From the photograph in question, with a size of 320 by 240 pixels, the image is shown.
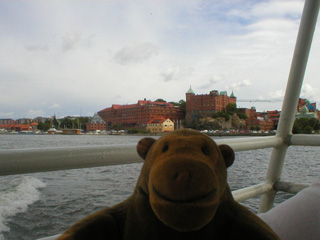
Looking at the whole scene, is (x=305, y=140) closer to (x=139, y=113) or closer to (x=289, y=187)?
(x=289, y=187)

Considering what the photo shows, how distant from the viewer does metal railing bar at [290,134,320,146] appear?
1474 mm

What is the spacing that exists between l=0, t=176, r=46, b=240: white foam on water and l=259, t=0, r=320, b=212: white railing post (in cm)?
237

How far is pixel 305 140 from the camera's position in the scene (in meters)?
1.54

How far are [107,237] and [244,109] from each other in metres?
48.8

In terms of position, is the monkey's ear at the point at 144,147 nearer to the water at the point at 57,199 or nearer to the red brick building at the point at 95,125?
the water at the point at 57,199

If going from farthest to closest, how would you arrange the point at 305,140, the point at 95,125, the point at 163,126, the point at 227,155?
the point at 95,125 → the point at 163,126 → the point at 305,140 → the point at 227,155

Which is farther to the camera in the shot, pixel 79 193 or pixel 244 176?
pixel 244 176

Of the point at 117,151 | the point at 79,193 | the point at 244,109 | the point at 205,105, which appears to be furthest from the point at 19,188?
the point at 244,109

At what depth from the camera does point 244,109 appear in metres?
46.9

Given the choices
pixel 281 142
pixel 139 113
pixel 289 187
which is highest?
pixel 139 113

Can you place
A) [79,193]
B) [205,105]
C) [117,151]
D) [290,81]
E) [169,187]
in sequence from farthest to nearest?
[205,105], [79,193], [290,81], [117,151], [169,187]

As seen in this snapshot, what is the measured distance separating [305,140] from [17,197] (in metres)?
3.44

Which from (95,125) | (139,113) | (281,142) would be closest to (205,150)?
(281,142)

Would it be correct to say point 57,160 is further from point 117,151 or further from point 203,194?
point 203,194
